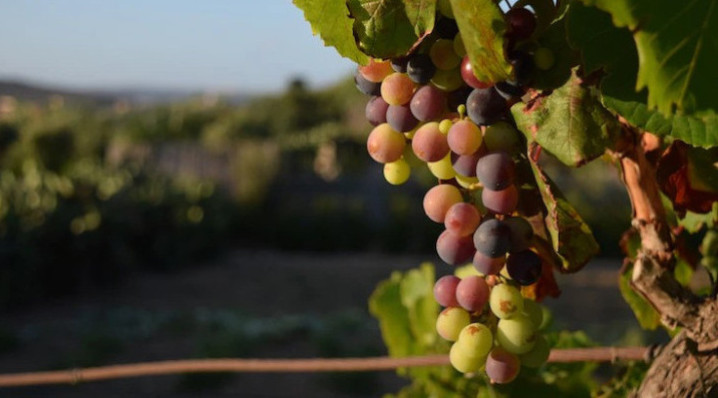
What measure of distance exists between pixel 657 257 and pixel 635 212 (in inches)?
1.6

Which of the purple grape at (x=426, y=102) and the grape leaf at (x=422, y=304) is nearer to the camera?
the purple grape at (x=426, y=102)

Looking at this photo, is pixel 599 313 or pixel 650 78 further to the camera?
pixel 599 313

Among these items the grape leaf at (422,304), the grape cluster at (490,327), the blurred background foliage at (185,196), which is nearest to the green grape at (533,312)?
the grape cluster at (490,327)

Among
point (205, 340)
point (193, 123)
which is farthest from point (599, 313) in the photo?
point (193, 123)

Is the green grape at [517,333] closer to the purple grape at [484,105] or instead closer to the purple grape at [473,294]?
the purple grape at [473,294]

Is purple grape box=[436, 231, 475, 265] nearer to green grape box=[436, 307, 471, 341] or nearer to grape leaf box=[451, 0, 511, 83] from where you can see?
green grape box=[436, 307, 471, 341]

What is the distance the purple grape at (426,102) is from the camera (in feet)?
2.03

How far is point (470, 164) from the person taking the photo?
619 mm

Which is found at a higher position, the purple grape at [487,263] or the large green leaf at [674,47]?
the large green leaf at [674,47]

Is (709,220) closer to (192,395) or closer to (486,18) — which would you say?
(486,18)

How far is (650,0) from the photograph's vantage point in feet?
1.48

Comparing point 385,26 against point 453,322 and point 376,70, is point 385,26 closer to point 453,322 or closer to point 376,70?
point 376,70

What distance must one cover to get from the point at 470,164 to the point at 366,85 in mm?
109

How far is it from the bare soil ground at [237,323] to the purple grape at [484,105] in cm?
592
